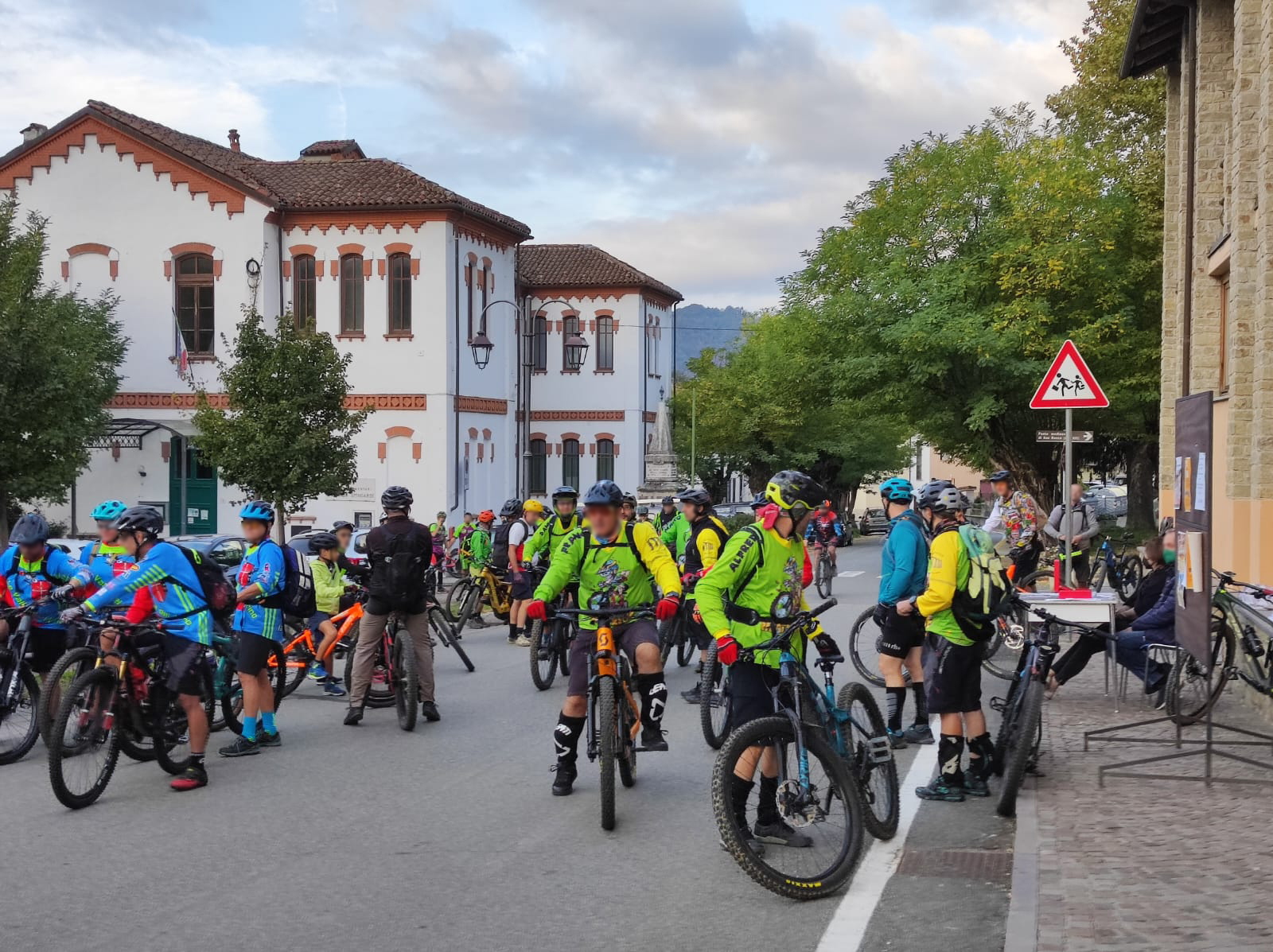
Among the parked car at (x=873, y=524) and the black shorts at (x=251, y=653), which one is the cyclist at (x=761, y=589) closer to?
the black shorts at (x=251, y=653)

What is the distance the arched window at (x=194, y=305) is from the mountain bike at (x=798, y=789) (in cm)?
3643

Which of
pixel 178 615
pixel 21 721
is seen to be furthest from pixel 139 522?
pixel 21 721

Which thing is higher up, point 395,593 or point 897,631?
point 395,593

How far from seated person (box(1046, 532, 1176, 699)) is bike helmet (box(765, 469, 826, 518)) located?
17.0 feet

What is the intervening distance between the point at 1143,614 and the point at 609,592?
5.81m

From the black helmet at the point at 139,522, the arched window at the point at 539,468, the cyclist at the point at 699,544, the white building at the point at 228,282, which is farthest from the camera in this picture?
the arched window at the point at 539,468

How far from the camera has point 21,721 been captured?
1059 cm

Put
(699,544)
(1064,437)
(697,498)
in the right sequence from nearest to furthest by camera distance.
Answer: (699,544) → (697,498) → (1064,437)

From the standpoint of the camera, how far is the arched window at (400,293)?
41000 millimetres

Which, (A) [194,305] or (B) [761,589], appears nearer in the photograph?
(B) [761,589]

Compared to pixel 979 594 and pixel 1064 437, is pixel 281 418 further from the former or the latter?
pixel 979 594

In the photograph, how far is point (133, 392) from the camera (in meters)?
41.7

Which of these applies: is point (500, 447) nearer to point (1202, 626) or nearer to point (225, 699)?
point (225, 699)

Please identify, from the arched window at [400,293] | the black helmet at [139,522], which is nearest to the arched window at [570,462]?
the arched window at [400,293]
